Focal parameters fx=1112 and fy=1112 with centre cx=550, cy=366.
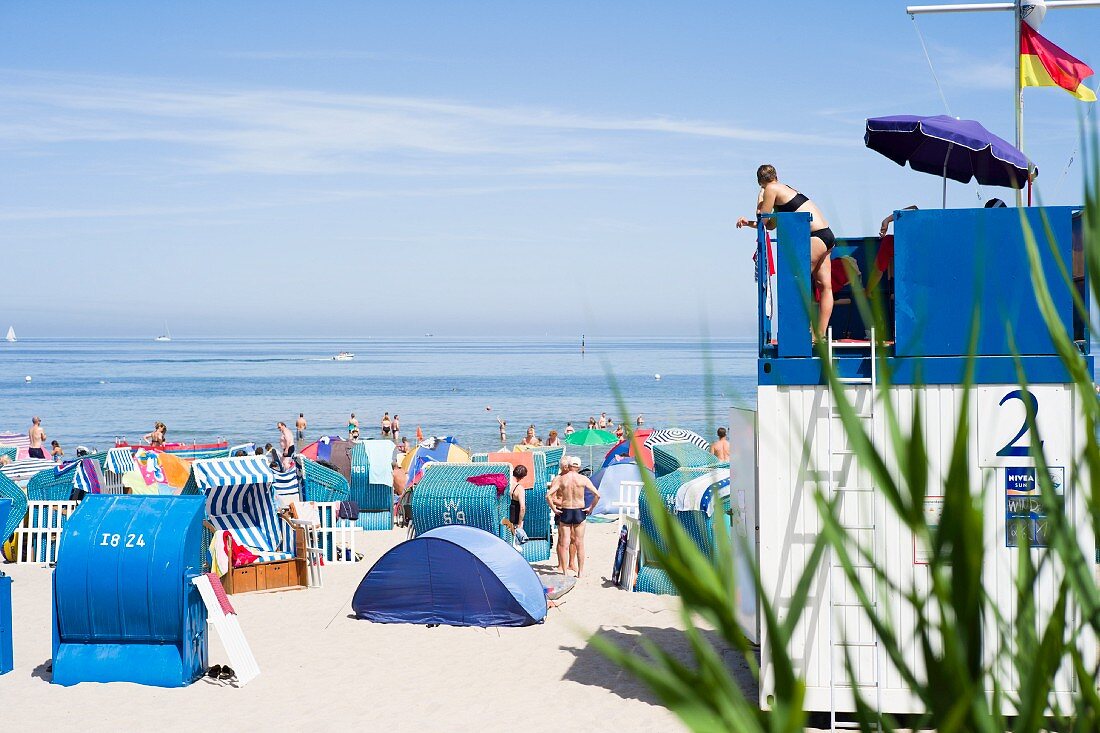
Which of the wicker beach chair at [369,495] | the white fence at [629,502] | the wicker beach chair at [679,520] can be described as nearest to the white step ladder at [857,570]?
the wicker beach chair at [679,520]

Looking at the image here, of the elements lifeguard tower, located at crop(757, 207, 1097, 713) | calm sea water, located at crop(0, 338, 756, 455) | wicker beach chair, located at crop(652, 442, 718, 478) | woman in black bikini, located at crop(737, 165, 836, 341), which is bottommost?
calm sea water, located at crop(0, 338, 756, 455)

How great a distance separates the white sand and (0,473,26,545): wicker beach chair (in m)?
2.67

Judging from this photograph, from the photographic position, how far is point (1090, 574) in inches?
75.9

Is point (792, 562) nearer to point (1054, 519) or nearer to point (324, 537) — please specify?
point (1054, 519)

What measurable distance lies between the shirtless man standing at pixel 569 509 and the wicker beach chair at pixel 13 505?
6937 mm

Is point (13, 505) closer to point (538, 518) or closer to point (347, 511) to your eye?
point (347, 511)

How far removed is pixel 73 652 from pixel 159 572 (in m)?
1.06

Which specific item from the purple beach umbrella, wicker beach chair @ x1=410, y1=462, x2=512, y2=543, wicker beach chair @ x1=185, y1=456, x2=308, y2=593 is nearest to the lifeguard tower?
the purple beach umbrella

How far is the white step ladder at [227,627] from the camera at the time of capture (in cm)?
889

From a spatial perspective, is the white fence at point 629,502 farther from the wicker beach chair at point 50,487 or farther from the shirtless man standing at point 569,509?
the wicker beach chair at point 50,487

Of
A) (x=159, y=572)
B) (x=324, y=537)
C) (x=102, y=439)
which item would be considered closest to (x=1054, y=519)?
(x=159, y=572)

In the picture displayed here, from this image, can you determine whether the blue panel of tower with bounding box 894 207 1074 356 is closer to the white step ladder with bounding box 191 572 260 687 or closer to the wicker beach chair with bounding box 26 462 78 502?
the white step ladder with bounding box 191 572 260 687

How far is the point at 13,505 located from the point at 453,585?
6805 mm

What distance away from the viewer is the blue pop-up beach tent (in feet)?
35.8
